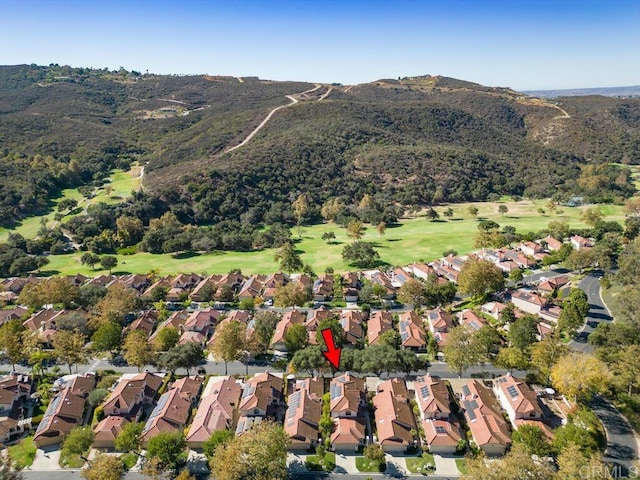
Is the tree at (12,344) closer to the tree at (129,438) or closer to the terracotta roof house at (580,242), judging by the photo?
the tree at (129,438)

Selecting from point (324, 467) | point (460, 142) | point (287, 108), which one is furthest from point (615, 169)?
point (324, 467)

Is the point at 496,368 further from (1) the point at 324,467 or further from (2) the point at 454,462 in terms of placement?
(1) the point at 324,467

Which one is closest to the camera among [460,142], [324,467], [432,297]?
[324,467]

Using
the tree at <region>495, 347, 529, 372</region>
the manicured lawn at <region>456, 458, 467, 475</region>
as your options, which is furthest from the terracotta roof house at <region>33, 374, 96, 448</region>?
the tree at <region>495, 347, 529, 372</region>

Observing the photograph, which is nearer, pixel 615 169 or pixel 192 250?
pixel 192 250

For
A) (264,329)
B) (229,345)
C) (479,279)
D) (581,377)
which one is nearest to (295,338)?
(264,329)

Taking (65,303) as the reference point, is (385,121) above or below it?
above

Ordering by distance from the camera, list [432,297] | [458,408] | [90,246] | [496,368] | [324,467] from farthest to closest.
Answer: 1. [90,246]
2. [432,297]
3. [496,368]
4. [458,408]
5. [324,467]
